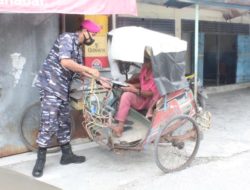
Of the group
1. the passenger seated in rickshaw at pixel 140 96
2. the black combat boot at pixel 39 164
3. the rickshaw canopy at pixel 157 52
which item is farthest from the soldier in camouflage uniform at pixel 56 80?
the passenger seated in rickshaw at pixel 140 96

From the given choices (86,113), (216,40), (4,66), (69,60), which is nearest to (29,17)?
(4,66)

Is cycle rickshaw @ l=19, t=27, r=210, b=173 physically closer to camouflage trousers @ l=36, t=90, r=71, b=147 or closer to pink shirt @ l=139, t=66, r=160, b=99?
pink shirt @ l=139, t=66, r=160, b=99

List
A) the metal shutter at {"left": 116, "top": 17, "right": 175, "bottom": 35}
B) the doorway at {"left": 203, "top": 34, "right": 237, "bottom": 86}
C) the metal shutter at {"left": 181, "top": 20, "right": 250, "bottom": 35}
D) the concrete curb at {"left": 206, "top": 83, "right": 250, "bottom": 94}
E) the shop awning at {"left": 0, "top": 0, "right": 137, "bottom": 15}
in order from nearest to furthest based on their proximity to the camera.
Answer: the shop awning at {"left": 0, "top": 0, "right": 137, "bottom": 15}, the metal shutter at {"left": 116, "top": 17, "right": 175, "bottom": 35}, the metal shutter at {"left": 181, "top": 20, "right": 250, "bottom": 35}, the concrete curb at {"left": 206, "top": 83, "right": 250, "bottom": 94}, the doorway at {"left": 203, "top": 34, "right": 237, "bottom": 86}

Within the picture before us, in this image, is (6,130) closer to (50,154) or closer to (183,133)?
(50,154)

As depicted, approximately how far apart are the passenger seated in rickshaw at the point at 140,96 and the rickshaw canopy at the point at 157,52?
195 millimetres

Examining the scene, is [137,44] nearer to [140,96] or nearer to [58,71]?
[140,96]

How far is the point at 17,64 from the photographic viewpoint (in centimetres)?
584

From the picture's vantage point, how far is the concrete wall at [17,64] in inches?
226

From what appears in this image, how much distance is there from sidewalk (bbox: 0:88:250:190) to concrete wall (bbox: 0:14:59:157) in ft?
1.17

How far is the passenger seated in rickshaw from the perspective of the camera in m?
5.33

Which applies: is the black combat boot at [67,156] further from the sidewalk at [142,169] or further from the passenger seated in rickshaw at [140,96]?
the passenger seated in rickshaw at [140,96]

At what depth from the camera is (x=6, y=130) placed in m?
5.83

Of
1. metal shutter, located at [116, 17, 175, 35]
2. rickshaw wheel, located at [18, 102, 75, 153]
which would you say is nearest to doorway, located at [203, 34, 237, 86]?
metal shutter, located at [116, 17, 175, 35]

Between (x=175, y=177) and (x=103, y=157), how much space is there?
1.19 m
